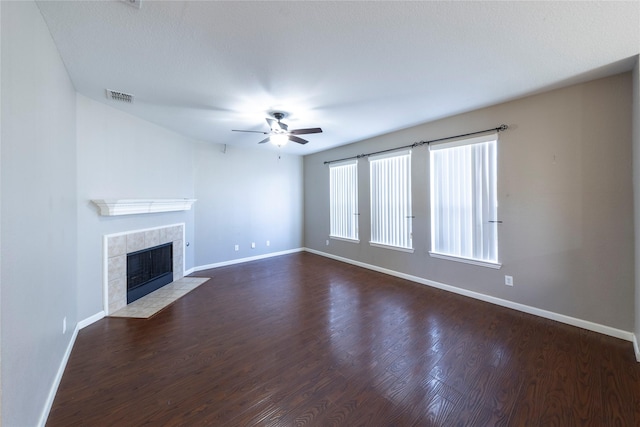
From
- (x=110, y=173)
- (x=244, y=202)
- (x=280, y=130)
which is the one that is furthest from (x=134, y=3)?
(x=244, y=202)

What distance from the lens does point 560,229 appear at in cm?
287

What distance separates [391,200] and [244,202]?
11.1 ft

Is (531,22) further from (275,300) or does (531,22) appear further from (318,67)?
(275,300)

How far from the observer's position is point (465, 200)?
365 centimetres

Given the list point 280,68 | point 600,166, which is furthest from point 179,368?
point 600,166

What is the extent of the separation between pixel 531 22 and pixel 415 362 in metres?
2.90

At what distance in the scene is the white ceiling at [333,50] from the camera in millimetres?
1685

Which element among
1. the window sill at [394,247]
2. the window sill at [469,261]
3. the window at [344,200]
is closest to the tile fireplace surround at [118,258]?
the window at [344,200]

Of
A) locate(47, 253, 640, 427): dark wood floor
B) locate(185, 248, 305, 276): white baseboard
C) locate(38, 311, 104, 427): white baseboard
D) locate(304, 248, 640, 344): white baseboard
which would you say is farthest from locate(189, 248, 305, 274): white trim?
locate(304, 248, 640, 344): white baseboard

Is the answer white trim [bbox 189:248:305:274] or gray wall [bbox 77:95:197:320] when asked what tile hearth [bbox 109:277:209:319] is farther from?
white trim [bbox 189:248:305:274]

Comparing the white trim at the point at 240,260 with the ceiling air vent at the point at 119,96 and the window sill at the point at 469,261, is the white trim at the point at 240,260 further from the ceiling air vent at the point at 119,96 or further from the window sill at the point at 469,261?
the window sill at the point at 469,261

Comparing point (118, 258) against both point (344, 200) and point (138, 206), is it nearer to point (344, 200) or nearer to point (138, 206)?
point (138, 206)

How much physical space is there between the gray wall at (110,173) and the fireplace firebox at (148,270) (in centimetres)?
43

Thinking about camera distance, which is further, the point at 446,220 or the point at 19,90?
the point at 446,220
